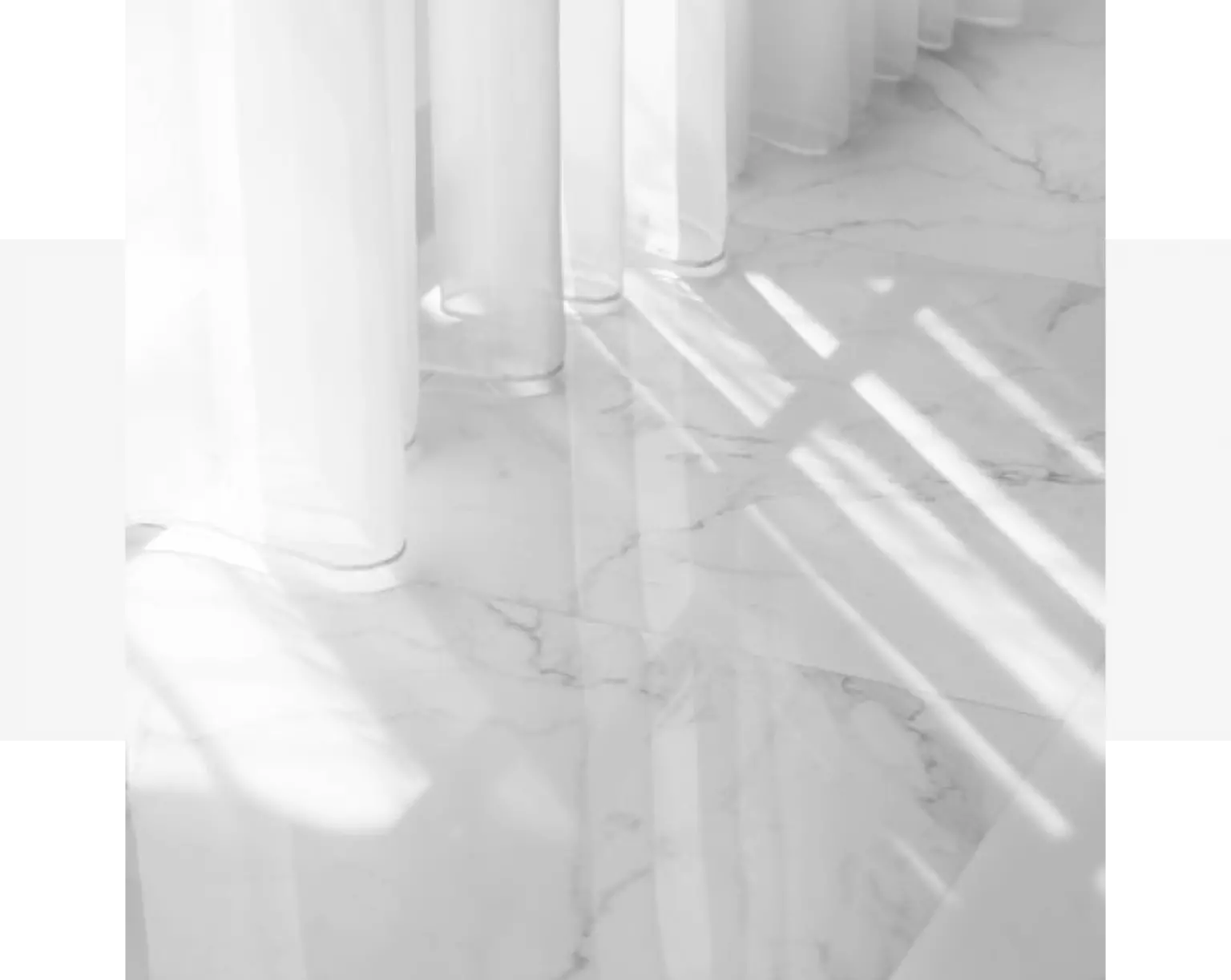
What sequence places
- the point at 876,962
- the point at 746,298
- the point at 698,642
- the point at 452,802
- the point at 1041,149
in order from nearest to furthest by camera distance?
the point at 876,962 → the point at 452,802 → the point at 698,642 → the point at 746,298 → the point at 1041,149

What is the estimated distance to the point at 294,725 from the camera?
131cm

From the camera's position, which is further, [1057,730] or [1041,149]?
[1041,149]

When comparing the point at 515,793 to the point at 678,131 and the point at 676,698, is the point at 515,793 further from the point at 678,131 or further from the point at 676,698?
the point at 678,131

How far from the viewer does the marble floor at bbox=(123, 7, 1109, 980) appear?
3.79 ft

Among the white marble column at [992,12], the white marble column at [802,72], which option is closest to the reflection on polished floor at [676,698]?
the white marble column at [802,72]

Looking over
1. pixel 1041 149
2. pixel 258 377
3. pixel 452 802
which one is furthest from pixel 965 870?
pixel 1041 149

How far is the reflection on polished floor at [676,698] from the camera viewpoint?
1153 mm

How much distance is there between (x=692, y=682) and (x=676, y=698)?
0.07 feet

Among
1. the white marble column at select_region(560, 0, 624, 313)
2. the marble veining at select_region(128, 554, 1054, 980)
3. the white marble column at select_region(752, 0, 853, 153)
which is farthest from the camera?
the white marble column at select_region(752, 0, 853, 153)

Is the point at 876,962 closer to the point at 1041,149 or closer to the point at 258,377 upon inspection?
the point at 258,377

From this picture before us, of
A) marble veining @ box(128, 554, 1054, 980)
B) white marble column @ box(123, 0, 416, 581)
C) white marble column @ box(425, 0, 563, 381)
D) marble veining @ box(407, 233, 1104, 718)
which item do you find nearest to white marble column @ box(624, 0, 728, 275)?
marble veining @ box(407, 233, 1104, 718)

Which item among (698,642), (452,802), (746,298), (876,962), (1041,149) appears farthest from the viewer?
(1041,149)

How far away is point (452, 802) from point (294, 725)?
13 centimetres

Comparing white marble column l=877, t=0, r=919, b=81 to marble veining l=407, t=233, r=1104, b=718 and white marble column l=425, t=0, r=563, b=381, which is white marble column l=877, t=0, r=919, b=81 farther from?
white marble column l=425, t=0, r=563, b=381
